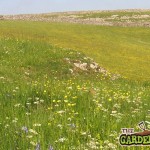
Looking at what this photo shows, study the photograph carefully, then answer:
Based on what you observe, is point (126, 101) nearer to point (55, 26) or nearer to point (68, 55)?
point (68, 55)

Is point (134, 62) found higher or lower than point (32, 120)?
lower

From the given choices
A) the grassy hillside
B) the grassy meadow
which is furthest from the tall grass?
the grassy hillside

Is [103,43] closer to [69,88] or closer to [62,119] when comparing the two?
[69,88]

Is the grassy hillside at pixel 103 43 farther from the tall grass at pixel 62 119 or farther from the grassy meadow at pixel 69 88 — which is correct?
the tall grass at pixel 62 119

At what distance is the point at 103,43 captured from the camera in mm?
51906

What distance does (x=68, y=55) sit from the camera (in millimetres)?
32188

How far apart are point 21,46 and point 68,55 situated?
14.6 ft

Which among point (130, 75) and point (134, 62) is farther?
point (134, 62)

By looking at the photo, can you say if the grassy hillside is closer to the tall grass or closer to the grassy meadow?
the grassy meadow

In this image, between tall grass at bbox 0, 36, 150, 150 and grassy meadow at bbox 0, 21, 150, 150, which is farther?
grassy meadow at bbox 0, 21, 150, 150

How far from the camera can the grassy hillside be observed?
38.2m

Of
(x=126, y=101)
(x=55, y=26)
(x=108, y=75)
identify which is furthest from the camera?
(x=55, y=26)

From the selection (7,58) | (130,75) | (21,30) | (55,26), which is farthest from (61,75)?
(55,26)

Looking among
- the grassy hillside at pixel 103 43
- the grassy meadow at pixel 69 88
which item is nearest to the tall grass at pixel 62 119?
the grassy meadow at pixel 69 88
